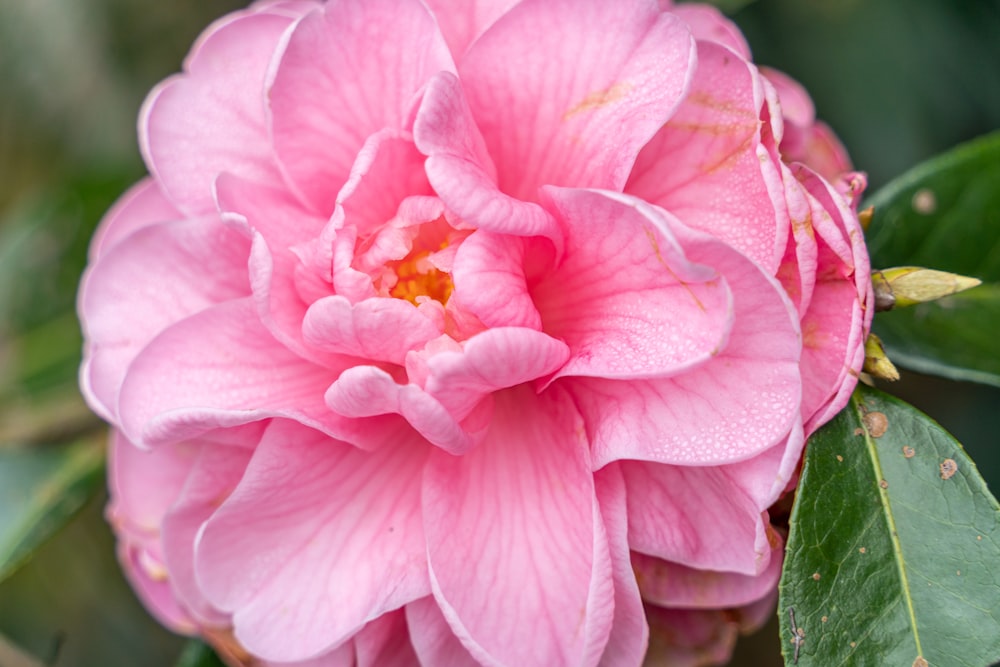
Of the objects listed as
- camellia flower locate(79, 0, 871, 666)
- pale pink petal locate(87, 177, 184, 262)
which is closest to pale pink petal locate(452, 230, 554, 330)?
camellia flower locate(79, 0, 871, 666)

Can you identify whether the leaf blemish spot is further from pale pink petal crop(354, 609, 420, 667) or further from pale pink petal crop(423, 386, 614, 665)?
pale pink petal crop(354, 609, 420, 667)

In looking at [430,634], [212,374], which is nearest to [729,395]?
[430,634]

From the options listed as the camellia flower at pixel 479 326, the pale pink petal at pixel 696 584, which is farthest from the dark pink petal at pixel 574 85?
the pale pink petal at pixel 696 584

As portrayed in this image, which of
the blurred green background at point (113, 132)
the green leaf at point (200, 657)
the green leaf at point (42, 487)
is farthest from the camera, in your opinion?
the blurred green background at point (113, 132)

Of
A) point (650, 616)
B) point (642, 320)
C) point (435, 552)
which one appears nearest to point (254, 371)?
point (435, 552)

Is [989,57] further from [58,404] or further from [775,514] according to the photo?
[58,404]

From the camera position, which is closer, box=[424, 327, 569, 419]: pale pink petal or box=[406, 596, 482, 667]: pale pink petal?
Result: box=[424, 327, 569, 419]: pale pink petal

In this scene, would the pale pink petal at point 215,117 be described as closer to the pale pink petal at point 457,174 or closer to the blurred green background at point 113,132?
the pale pink petal at point 457,174
